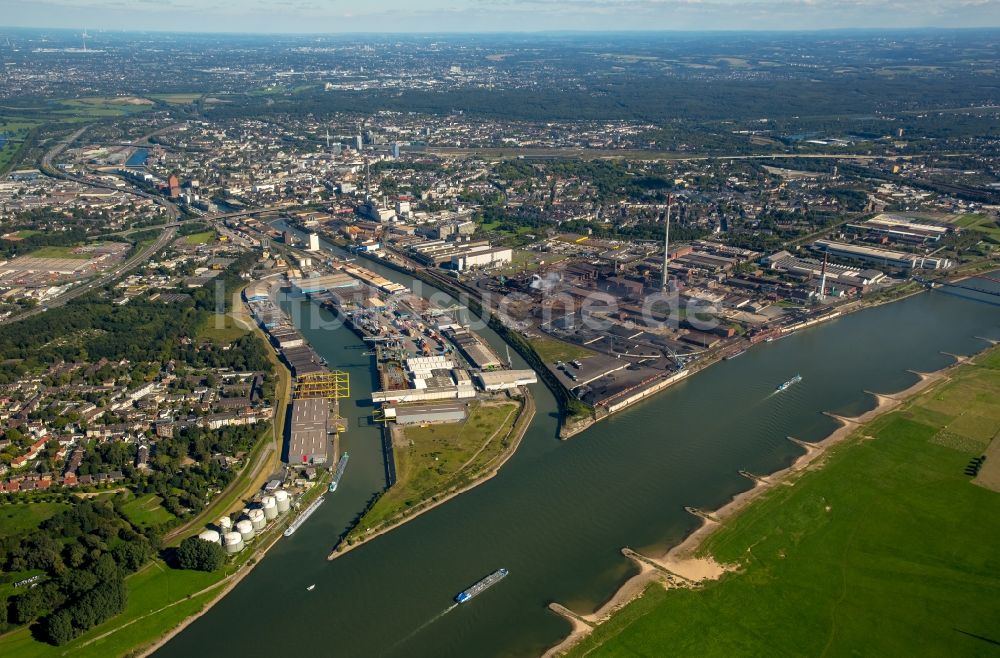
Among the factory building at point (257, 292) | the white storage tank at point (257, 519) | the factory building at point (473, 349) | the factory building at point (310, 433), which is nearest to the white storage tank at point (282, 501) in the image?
the white storage tank at point (257, 519)

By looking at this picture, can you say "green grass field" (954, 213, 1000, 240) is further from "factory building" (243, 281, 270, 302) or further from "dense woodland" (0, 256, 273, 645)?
"dense woodland" (0, 256, 273, 645)

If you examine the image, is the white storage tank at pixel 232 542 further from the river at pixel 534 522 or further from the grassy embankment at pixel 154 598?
the river at pixel 534 522

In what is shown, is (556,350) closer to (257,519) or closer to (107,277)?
(257,519)

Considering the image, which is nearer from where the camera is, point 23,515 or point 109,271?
point 23,515

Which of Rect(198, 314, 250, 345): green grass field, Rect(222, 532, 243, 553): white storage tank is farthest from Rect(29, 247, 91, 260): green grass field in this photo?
Rect(222, 532, 243, 553): white storage tank

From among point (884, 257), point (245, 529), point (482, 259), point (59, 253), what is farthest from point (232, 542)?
point (884, 257)

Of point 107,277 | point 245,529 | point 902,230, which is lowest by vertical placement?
point 245,529
